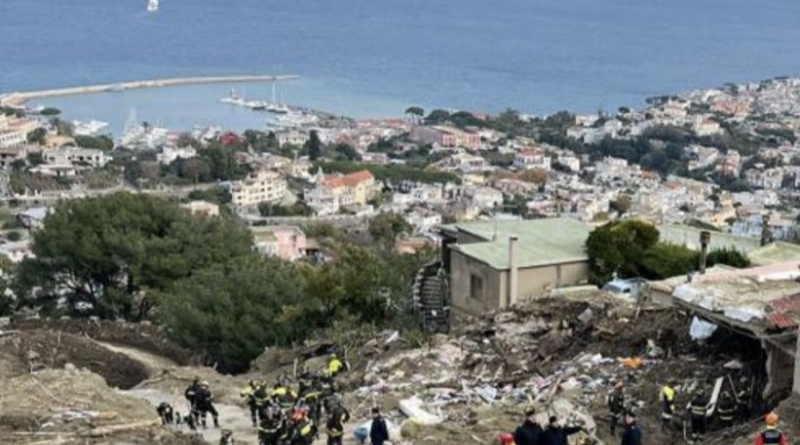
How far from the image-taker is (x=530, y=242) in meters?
23.2

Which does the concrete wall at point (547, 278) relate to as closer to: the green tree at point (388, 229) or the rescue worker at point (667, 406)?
the rescue worker at point (667, 406)

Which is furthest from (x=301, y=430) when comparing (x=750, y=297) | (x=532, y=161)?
(x=532, y=161)

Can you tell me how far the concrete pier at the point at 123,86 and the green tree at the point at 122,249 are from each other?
313 ft

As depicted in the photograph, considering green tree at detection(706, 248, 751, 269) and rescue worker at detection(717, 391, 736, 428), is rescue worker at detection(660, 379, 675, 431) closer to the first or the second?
rescue worker at detection(717, 391, 736, 428)

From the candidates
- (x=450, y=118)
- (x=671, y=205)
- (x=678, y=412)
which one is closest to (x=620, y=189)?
(x=671, y=205)

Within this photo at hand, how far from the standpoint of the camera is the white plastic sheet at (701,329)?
1378 cm

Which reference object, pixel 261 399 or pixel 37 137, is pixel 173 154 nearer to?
pixel 37 137

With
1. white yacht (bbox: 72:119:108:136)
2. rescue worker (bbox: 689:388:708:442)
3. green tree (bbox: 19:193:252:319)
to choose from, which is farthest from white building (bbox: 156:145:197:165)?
rescue worker (bbox: 689:388:708:442)

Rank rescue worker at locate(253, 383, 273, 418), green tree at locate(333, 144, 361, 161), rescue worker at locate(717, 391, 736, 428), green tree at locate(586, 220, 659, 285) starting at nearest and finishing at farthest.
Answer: rescue worker at locate(717, 391, 736, 428) → rescue worker at locate(253, 383, 273, 418) → green tree at locate(586, 220, 659, 285) → green tree at locate(333, 144, 361, 161)

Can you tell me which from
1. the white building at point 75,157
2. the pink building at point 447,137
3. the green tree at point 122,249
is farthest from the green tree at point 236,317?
the pink building at point 447,137

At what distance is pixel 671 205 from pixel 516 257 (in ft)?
209

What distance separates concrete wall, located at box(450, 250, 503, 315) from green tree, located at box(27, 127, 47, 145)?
273 feet

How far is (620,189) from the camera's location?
299 feet

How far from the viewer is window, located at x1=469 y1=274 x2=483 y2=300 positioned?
2170 centimetres
